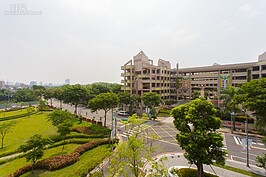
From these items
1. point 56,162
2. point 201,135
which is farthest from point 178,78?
point 56,162

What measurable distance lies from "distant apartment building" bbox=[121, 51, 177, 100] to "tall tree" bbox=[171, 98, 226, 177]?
34.4 metres

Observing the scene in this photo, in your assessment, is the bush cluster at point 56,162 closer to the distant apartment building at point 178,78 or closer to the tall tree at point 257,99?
the tall tree at point 257,99

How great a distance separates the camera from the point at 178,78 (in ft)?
188

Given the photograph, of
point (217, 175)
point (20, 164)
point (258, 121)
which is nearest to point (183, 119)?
point (217, 175)

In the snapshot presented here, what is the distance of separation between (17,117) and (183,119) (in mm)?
46786

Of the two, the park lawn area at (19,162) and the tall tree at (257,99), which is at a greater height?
the tall tree at (257,99)

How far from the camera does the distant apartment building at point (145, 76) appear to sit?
48.5 meters

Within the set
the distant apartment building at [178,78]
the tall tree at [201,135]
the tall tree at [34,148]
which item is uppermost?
the distant apartment building at [178,78]

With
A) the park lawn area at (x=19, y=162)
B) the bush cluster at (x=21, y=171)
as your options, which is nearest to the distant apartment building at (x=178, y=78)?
the park lawn area at (x=19, y=162)

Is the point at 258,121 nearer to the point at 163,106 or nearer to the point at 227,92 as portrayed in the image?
the point at 227,92

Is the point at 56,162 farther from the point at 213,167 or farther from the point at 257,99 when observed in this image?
the point at 257,99

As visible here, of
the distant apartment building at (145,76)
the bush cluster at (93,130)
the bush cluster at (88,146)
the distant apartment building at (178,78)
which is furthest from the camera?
the distant apartment building at (145,76)

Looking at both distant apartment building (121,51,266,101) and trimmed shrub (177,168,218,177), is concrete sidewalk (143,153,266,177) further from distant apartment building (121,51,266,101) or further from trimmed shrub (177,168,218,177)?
distant apartment building (121,51,266,101)

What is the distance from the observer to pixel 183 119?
42.8 feet
